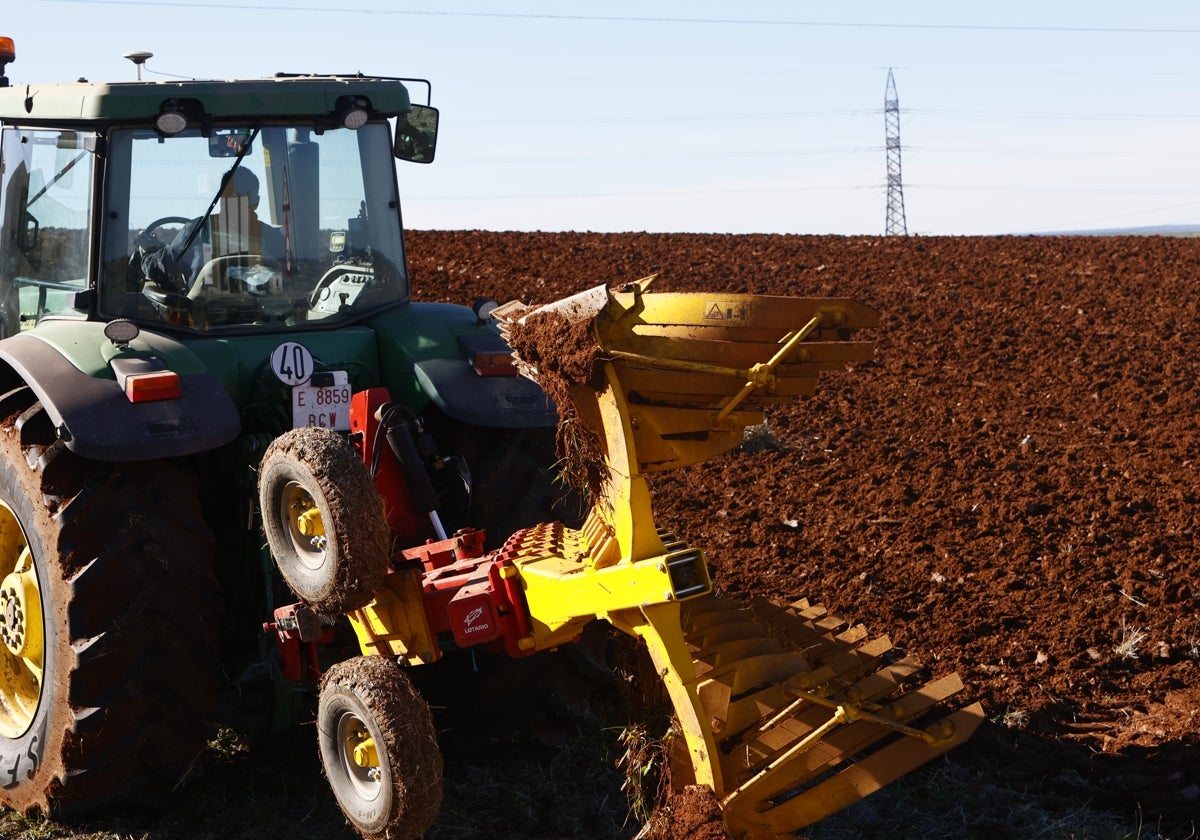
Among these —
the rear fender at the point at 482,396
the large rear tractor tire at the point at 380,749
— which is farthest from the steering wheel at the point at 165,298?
the large rear tractor tire at the point at 380,749

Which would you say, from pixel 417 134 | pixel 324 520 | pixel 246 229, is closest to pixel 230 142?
pixel 246 229

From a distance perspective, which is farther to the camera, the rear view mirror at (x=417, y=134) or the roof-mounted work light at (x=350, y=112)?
the rear view mirror at (x=417, y=134)

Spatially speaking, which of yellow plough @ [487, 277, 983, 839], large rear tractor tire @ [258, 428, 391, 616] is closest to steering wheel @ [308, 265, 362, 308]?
large rear tractor tire @ [258, 428, 391, 616]

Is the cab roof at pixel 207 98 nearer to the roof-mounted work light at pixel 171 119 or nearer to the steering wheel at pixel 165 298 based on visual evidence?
the roof-mounted work light at pixel 171 119

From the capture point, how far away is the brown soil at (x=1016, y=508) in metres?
5.14

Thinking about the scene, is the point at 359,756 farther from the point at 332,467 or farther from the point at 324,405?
the point at 324,405

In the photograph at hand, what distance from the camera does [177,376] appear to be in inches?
164

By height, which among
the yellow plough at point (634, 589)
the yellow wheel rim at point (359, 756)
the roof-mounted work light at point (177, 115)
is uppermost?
the roof-mounted work light at point (177, 115)

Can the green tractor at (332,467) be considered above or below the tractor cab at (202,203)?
below

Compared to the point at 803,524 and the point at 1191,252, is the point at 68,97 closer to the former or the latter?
the point at 803,524

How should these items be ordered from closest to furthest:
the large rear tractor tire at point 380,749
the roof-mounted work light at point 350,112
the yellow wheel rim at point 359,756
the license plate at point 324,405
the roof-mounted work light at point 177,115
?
the large rear tractor tire at point 380,749 < the yellow wheel rim at point 359,756 < the license plate at point 324,405 < the roof-mounted work light at point 177,115 < the roof-mounted work light at point 350,112

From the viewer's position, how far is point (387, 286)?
5.13m

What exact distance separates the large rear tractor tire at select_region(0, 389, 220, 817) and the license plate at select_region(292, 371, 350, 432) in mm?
401

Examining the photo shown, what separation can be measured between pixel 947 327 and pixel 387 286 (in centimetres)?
815
